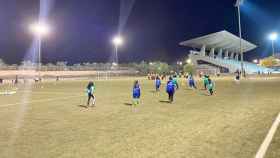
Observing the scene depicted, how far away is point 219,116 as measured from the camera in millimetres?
12672

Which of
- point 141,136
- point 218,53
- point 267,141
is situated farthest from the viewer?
point 218,53

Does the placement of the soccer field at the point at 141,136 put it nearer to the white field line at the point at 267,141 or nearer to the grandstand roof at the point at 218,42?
the white field line at the point at 267,141

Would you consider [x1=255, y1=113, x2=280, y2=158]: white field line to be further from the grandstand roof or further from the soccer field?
the grandstand roof

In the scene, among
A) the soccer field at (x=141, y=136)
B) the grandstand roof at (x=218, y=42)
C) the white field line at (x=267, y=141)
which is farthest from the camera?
the grandstand roof at (x=218, y=42)

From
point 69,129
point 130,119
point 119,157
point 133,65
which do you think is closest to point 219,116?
point 130,119

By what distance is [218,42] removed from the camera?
5012 inches

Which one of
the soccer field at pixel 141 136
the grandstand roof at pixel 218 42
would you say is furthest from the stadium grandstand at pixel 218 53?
the soccer field at pixel 141 136

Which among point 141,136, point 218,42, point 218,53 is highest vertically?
point 218,42

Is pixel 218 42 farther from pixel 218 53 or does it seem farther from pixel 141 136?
pixel 141 136

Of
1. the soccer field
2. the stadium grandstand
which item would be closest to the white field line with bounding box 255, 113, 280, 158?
the soccer field

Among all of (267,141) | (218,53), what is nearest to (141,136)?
(267,141)

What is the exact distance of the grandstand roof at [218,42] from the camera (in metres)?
118

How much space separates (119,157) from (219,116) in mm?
6991

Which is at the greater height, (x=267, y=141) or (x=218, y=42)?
(x=218, y=42)
